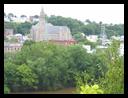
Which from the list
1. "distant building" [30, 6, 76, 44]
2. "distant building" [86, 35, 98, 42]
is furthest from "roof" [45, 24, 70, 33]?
"distant building" [86, 35, 98, 42]

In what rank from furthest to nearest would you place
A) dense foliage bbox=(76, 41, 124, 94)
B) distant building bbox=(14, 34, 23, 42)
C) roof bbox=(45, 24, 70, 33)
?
roof bbox=(45, 24, 70, 33), distant building bbox=(14, 34, 23, 42), dense foliage bbox=(76, 41, 124, 94)

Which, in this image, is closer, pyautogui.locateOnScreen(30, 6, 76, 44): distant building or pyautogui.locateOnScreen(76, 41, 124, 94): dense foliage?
pyautogui.locateOnScreen(76, 41, 124, 94): dense foliage

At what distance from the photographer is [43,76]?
9.16 feet

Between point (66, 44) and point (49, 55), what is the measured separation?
1.47 feet

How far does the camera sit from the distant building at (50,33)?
2.54 metres

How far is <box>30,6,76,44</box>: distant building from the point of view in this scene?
2535 mm

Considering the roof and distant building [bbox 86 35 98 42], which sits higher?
the roof

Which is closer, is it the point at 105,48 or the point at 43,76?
the point at 105,48

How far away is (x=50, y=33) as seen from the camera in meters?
2.55

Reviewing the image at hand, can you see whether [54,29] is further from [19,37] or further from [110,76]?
[110,76]

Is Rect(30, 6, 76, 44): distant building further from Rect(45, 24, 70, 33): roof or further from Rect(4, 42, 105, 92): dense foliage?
Rect(4, 42, 105, 92): dense foliage

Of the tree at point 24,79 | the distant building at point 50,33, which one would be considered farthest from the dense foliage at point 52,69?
the distant building at point 50,33
